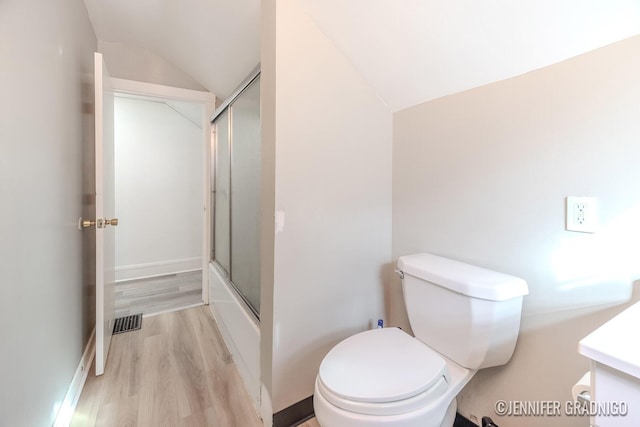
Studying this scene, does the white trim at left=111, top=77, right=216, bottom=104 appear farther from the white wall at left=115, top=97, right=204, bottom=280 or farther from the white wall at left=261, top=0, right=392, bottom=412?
the white wall at left=261, top=0, right=392, bottom=412

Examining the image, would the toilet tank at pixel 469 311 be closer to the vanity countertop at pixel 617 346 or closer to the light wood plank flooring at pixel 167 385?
the vanity countertop at pixel 617 346

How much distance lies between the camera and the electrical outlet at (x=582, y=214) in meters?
0.89

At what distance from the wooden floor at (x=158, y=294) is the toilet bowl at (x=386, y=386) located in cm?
207

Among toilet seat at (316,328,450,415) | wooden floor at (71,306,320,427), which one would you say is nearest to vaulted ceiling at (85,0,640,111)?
toilet seat at (316,328,450,415)

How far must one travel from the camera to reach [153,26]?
1976mm

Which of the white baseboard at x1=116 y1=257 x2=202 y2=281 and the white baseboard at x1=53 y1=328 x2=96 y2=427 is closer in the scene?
the white baseboard at x1=53 y1=328 x2=96 y2=427

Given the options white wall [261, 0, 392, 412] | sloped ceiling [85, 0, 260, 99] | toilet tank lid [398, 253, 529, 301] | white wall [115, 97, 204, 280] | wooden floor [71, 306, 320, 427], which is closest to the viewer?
toilet tank lid [398, 253, 529, 301]

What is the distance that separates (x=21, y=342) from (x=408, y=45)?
1782 millimetres

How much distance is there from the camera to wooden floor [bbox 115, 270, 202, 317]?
8.29ft

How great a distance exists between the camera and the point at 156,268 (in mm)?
3416

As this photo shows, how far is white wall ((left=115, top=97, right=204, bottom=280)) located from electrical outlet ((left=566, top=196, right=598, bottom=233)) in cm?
323

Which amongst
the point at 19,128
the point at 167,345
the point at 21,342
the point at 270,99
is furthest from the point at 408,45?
the point at 167,345

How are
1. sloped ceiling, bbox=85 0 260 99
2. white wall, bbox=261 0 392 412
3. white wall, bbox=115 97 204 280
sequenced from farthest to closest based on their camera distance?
white wall, bbox=115 97 204 280, sloped ceiling, bbox=85 0 260 99, white wall, bbox=261 0 392 412

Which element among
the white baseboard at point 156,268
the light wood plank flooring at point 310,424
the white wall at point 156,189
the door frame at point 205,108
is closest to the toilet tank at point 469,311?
the light wood plank flooring at point 310,424
